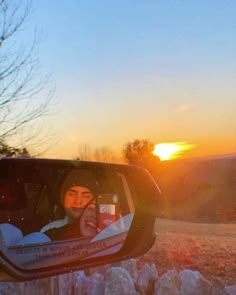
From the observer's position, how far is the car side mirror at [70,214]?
2.81m

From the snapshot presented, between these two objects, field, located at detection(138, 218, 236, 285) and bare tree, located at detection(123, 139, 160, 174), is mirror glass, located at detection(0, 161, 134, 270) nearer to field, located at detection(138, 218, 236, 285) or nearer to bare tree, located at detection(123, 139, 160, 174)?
field, located at detection(138, 218, 236, 285)

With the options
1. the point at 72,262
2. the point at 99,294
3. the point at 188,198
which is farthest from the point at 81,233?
the point at 188,198

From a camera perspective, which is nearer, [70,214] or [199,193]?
[70,214]

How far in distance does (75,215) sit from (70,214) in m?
0.08

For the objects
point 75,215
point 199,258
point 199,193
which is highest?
point 75,215

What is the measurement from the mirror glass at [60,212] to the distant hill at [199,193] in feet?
51.1

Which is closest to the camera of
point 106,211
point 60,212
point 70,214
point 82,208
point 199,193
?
point 106,211

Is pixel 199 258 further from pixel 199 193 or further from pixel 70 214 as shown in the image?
pixel 199 193

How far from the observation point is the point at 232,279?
495 centimetres

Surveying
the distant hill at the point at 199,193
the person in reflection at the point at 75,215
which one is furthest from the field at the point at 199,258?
the distant hill at the point at 199,193

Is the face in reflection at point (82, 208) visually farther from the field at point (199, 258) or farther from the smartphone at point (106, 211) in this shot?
the field at point (199, 258)

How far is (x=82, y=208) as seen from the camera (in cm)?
320

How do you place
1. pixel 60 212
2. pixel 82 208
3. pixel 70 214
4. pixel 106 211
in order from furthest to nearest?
pixel 60 212 < pixel 70 214 < pixel 82 208 < pixel 106 211

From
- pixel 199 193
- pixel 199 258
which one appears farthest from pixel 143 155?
pixel 199 258
